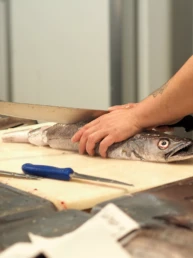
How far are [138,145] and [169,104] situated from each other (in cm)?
11

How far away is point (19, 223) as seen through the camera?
18.7 inches

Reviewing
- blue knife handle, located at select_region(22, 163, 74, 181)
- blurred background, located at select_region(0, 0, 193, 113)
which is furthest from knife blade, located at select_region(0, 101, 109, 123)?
blurred background, located at select_region(0, 0, 193, 113)

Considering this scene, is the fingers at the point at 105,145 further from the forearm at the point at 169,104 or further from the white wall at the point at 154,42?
the white wall at the point at 154,42

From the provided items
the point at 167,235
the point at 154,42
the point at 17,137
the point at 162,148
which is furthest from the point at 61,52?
the point at 167,235

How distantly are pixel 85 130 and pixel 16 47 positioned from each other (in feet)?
3.23

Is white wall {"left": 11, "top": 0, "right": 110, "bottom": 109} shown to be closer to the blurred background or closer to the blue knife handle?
the blurred background

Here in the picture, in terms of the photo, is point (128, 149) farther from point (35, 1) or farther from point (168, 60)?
point (35, 1)

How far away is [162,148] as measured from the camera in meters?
0.82

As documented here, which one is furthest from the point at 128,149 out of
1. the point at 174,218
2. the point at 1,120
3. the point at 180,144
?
the point at 1,120

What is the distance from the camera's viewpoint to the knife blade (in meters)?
0.97

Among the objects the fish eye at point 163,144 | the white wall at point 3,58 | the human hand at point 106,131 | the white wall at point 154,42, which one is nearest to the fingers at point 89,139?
the human hand at point 106,131

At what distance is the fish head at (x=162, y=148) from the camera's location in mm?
806

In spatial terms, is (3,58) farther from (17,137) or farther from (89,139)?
(89,139)

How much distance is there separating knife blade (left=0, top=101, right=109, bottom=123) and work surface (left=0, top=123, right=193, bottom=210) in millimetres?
69
